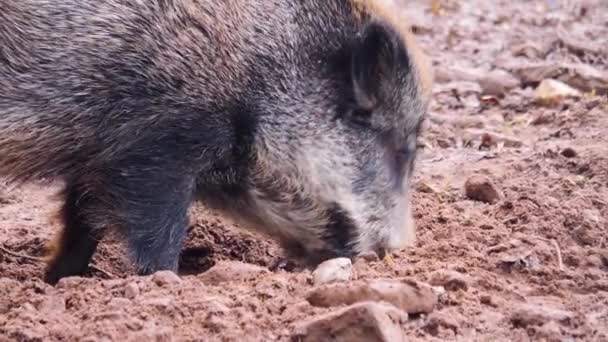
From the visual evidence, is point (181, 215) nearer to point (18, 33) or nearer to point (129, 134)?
point (129, 134)

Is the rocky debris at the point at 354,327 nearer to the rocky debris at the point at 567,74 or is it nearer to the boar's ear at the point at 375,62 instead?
the boar's ear at the point at 375,62

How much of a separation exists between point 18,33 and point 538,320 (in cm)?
210

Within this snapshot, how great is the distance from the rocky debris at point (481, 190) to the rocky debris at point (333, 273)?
161 centimetres

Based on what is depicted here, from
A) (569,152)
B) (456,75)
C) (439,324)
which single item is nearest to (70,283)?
(439,324)

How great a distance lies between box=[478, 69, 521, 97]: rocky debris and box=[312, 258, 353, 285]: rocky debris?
413cm

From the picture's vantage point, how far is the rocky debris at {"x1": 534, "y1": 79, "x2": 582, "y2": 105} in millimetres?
7664

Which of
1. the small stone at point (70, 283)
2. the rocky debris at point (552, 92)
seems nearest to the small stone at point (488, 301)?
the small stone at point (70, 283)

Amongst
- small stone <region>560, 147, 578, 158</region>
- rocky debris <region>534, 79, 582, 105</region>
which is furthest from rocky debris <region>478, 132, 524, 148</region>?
rocky debris <region>534, 79, 582, 105</region>

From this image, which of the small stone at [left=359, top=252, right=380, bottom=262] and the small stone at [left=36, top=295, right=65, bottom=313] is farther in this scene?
the small stone at [left=359, top=252, right=380, bottom=262]

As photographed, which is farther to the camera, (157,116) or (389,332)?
(157,116)

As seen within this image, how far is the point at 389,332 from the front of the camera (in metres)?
3.42

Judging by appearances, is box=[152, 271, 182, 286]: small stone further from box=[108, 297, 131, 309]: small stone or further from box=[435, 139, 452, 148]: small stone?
box=[435, 139, 452, 148]: small stone

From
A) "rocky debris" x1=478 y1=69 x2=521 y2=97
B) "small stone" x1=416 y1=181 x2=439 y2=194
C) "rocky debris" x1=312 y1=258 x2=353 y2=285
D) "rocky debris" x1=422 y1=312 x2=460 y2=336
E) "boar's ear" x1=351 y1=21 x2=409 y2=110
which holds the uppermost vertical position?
"boar's ear" x1=351 y1=21 x2=409 y2=110

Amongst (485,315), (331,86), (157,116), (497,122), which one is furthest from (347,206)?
(497,122)
